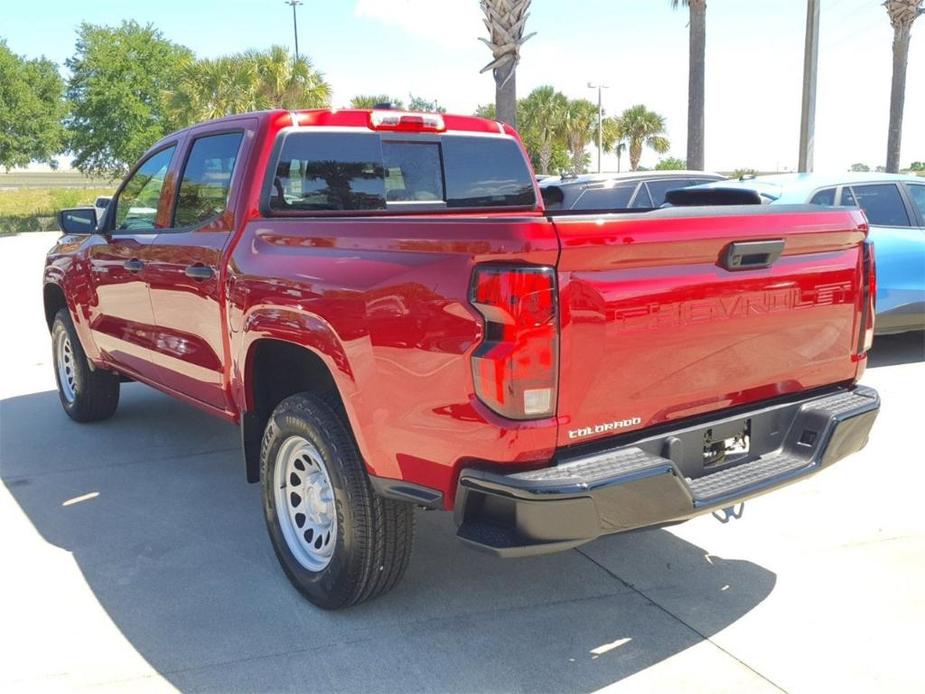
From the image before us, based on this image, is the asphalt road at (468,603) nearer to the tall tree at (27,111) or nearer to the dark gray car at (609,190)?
the dark gray car at (609,190)

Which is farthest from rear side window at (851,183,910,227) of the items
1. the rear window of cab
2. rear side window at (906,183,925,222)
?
the rear window of cab

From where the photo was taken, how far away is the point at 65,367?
6484 millimetres

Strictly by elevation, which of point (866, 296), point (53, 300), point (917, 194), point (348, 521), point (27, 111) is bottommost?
point (348, 521)

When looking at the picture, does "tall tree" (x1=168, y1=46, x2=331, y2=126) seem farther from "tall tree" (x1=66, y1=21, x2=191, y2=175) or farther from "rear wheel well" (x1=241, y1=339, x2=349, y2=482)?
"rear wheel well" (x1=241, y1=339, x2=349, y2=482)

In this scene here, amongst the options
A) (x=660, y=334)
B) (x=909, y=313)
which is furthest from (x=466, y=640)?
(x=909, y=313)

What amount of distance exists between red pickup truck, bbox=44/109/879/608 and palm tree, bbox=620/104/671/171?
147 ft

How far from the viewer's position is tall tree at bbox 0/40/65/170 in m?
34.2

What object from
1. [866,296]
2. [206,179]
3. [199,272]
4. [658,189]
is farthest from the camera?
[658,189]

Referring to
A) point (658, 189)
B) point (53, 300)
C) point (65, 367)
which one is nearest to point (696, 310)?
point (65, 367)

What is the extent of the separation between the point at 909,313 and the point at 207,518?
646 centimetres

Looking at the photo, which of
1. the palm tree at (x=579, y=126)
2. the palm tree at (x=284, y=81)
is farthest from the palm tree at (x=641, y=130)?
the palm tree at (x=284, y=81)

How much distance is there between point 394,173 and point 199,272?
1.11 meters

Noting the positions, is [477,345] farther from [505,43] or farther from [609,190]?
[505,43]

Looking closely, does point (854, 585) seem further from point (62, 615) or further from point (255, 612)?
point (62, 615)
